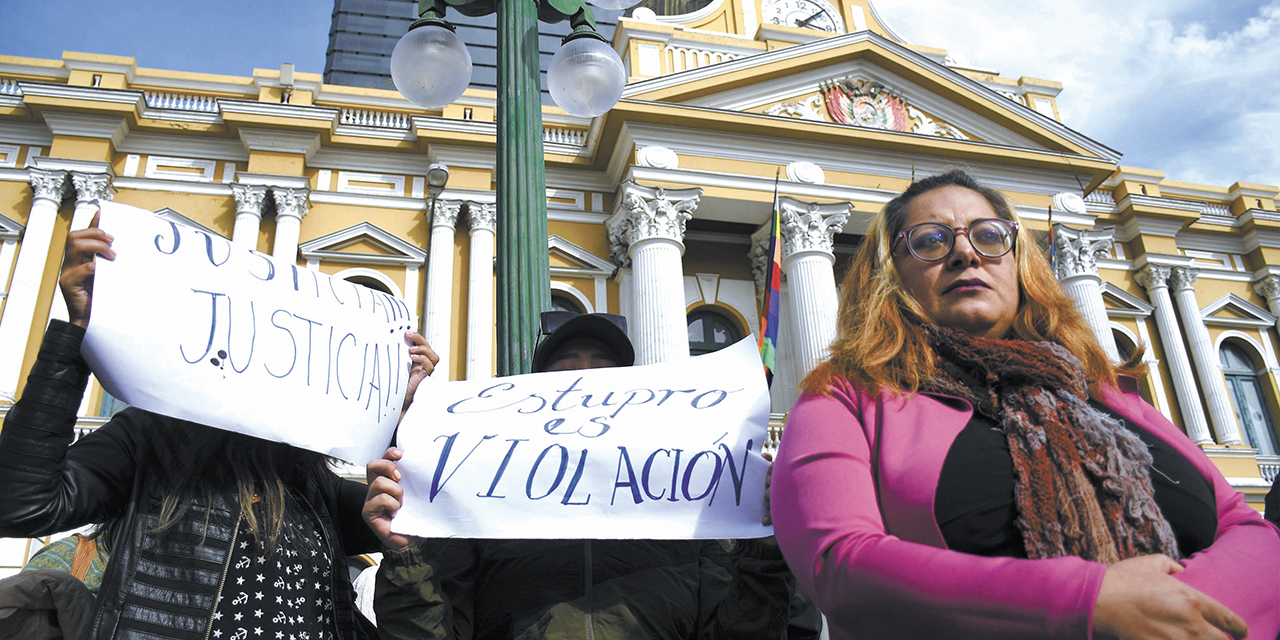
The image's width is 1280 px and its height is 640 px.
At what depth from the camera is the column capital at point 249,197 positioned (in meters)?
13.7

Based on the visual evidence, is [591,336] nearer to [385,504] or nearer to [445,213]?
[385,504]

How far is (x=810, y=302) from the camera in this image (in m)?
14.0

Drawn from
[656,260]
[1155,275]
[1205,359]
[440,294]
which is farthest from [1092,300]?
[440,294]

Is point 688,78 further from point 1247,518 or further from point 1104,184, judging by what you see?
point 1247,518

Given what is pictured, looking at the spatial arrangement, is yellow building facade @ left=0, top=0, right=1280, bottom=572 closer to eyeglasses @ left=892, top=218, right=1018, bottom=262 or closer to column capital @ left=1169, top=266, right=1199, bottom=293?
column capital @ left=1169, top=266, right=1199, bottom=293

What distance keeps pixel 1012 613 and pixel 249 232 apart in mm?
14302

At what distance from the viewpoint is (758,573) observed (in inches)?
82.0

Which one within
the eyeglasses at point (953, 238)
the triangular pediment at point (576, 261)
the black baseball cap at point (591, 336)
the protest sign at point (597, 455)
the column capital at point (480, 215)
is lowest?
the protest sign at point (597, 455)

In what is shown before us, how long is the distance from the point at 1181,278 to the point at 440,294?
15559 millimetres

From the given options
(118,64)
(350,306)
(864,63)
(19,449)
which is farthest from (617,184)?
(19,449)

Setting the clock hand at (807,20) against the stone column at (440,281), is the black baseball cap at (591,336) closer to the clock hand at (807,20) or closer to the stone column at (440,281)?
the stone column at (440,281)

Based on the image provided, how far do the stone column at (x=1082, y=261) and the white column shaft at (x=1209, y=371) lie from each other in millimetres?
2625

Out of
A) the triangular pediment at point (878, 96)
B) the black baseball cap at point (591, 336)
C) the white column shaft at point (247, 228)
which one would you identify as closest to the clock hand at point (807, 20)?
the triangular pediment at point (878, 96)

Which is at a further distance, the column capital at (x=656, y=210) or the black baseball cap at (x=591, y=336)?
the column capital at (x=656, y=210)
